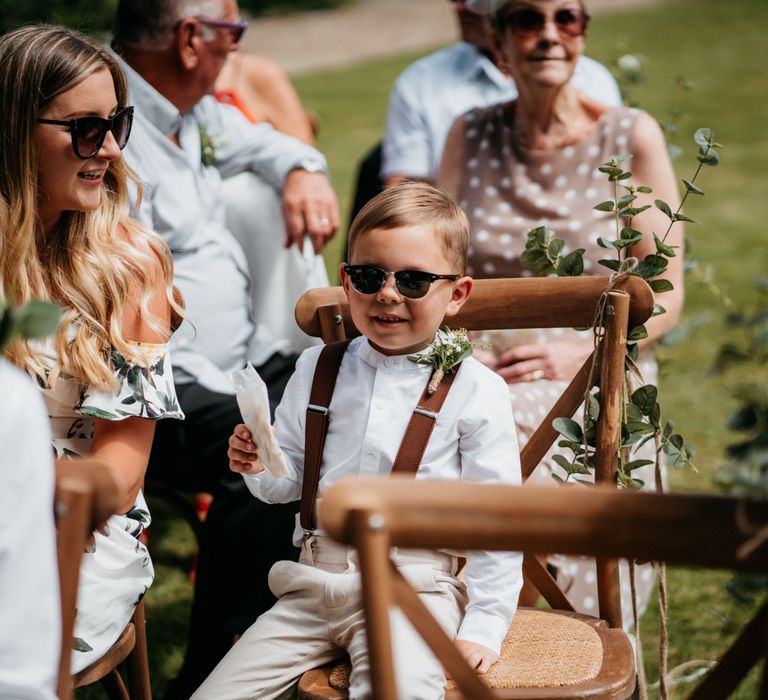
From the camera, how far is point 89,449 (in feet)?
7.56

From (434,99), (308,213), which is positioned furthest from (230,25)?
(434,99)

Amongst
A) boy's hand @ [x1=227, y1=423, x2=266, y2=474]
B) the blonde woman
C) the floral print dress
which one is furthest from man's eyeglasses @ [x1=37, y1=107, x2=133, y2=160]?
boy's hand @ [x1=227, y1=423, x2=266, y2=474]

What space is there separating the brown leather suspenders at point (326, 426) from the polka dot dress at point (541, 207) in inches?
35.8

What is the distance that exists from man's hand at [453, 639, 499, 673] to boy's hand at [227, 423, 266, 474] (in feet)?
1.62

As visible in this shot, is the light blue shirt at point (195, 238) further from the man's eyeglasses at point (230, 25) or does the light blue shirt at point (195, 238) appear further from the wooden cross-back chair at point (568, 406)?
the wooden cross-back chair at point (568, 406)

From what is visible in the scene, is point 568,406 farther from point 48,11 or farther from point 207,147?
point 48,11

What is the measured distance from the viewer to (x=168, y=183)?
3.21 m

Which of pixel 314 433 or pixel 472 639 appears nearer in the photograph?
pixel 472 639

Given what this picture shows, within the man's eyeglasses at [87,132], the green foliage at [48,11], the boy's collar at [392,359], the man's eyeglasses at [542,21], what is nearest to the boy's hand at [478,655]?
the boy's collar at [392,359]

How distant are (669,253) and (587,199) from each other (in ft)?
3.16

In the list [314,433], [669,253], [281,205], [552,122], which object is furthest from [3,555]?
[552,122]

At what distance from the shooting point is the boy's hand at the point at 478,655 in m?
2.03

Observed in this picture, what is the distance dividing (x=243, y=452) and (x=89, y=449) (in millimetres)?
388

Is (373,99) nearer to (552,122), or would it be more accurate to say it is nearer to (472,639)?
(552,122)
